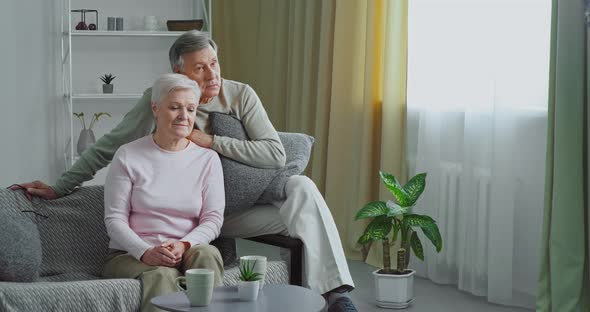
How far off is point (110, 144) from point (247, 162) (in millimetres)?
485

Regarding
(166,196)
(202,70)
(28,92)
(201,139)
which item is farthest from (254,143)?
(28,92)

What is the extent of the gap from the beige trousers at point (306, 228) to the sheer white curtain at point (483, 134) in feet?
4.12

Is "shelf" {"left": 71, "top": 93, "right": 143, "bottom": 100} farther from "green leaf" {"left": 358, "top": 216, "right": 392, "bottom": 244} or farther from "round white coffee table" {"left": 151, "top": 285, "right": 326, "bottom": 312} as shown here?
"round white coffee table" {"left": 151, "top": 285, "right": 326, "bottom": 312}

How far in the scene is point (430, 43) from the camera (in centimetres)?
446

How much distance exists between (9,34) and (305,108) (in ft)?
5.46

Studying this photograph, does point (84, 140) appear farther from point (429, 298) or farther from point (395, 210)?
point (429, 298)

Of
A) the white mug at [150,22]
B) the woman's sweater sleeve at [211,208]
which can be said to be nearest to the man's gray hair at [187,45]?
the woman's sweater sleeve at [211,208]

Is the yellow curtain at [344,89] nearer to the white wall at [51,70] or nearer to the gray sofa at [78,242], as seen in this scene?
the white wall at [51,70]

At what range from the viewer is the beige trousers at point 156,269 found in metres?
2.65

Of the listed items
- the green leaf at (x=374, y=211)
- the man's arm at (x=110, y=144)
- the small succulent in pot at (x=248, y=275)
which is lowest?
the green leaf at (x=374, y=211)

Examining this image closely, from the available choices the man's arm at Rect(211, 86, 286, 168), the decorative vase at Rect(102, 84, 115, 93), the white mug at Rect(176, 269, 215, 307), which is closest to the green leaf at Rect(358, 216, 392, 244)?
the man's arm at Rect(211, 86, 286, 168)

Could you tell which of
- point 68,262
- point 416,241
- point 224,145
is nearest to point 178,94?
point 224,145

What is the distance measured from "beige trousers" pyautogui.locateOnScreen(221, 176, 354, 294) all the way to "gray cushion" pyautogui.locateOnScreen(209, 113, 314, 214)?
35mm

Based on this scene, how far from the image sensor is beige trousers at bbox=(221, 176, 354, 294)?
302 centimetres
